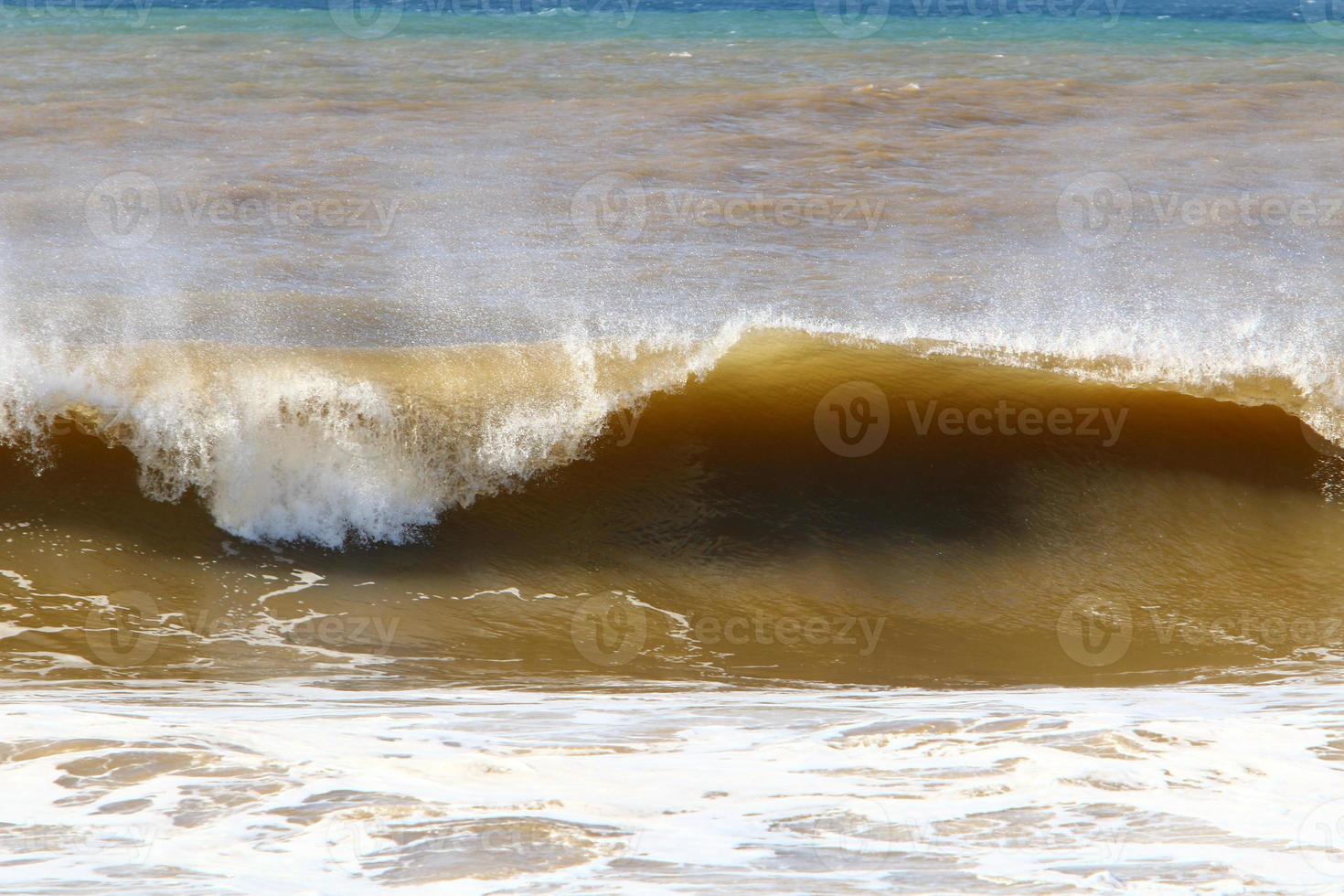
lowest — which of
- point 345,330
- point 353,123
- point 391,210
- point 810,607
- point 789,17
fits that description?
point 810,607

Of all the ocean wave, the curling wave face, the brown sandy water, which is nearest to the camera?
the brown sandy water

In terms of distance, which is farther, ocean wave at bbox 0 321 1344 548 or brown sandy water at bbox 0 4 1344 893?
ocean wave at bbox 0 321 1344 548

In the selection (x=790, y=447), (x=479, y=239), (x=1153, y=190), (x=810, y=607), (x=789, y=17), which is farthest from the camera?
(x=789, y=17)

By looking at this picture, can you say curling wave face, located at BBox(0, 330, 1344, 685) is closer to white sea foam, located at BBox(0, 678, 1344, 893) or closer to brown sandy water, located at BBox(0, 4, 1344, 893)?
brown sandy water, located at BBox(0, 4, 1344, 893)

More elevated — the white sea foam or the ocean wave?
the ocean wave

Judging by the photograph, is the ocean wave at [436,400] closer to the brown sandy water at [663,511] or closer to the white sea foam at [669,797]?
the brown sandy water at [663,511]

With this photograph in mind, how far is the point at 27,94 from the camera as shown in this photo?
53.7 feet

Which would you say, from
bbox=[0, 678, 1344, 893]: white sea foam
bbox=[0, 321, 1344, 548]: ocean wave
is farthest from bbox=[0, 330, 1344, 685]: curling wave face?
bbox=[0, 678, 1344, 893]: white sea foam

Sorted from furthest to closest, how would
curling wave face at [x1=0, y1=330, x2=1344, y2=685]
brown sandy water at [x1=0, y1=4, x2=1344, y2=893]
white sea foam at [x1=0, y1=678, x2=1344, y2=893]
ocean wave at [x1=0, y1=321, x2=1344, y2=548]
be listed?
ocean wave at [x1=0, y1=321, x2=1344, y2=548] → curling wave face at [x1=0, y1=330, x2=1344, y2=685] → brown sandy water at [x1=0, y1=4, x2=1344, y2=893] → white sea foam at [x1=0, y1=678, x2=1344, y2=893]

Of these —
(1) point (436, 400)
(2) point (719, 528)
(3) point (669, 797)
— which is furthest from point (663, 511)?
(3) point (669, 797)

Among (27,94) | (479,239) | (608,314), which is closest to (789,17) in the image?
(27,94)

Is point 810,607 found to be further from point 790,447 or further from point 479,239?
point 479,239

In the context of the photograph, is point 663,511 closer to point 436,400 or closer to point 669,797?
point 436,400

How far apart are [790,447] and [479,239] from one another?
4.37 meters
